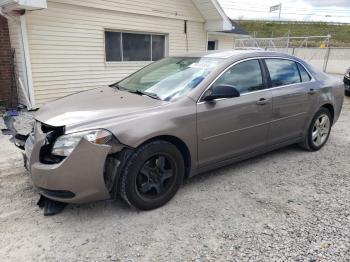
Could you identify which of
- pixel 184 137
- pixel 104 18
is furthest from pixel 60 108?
pixel 104 18

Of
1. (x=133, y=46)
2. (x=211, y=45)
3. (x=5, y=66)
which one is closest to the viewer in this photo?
(x=5, y=66)

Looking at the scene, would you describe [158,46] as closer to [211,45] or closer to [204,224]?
[211,45]

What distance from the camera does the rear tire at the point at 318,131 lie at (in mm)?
4868

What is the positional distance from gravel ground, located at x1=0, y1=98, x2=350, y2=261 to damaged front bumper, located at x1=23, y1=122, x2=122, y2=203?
0.35 metres

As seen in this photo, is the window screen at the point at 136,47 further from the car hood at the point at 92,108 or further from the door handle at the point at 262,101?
the door handle at the point at 262,101

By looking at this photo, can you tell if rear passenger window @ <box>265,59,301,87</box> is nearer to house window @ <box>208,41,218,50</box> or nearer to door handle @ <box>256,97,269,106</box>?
door handle @ <box>256,97,269,106</box>

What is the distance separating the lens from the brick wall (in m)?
7.95

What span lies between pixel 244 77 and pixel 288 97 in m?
0.83

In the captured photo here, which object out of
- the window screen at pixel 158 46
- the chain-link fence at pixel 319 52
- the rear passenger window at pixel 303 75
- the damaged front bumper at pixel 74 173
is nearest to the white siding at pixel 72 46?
the window screen at pixel 158 46

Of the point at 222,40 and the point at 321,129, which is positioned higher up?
the point at 222,40

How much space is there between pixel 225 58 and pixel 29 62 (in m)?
5.74

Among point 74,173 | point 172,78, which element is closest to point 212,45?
point 172,78

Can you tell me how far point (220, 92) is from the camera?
338 centimetres

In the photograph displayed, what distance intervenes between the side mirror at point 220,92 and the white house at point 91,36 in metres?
5.26
